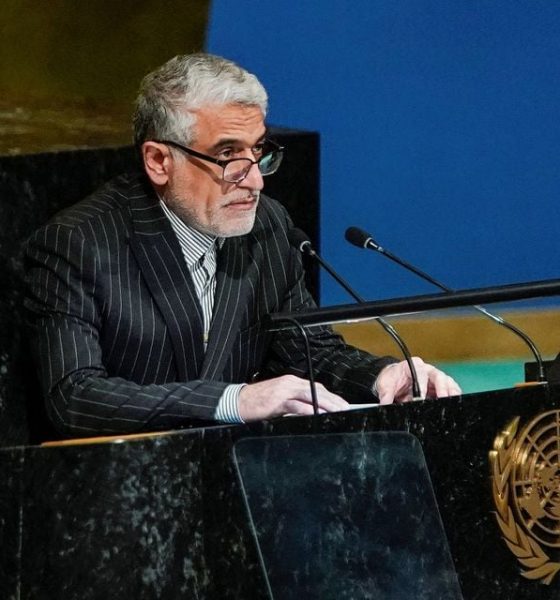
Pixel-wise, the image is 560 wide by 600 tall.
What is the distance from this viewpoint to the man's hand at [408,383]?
2.42m

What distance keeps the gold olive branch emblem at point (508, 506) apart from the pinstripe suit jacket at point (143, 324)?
1.52 feet

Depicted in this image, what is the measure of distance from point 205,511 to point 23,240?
1.03 metres

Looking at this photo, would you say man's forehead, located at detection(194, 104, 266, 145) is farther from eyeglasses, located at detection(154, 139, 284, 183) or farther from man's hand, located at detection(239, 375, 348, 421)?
man's hand, located at detection(239, 375, 348, 421)

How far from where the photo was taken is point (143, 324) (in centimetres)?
260

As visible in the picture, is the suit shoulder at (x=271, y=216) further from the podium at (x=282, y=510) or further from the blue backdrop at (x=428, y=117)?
the blue backdrop at (x=428, y=117)

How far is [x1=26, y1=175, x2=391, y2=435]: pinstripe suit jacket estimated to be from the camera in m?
2.37

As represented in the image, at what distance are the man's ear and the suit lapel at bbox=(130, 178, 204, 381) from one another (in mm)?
88

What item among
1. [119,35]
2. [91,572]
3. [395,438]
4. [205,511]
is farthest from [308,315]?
[119,35]

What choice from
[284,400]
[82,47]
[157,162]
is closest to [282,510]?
[284,400]

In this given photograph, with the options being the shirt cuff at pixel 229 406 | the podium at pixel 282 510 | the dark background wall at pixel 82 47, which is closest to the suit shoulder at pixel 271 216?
the shirt cuff at pixel 229 406

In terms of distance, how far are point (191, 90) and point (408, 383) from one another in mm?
674

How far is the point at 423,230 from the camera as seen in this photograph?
4289 millimetres

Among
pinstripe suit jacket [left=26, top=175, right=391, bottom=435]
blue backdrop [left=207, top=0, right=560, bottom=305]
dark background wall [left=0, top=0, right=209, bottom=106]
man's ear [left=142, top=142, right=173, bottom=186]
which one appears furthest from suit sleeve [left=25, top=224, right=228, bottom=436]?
blue backdrop [left=207, top=0, right=560, bottom=305]

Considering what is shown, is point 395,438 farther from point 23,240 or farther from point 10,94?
point 10,94
